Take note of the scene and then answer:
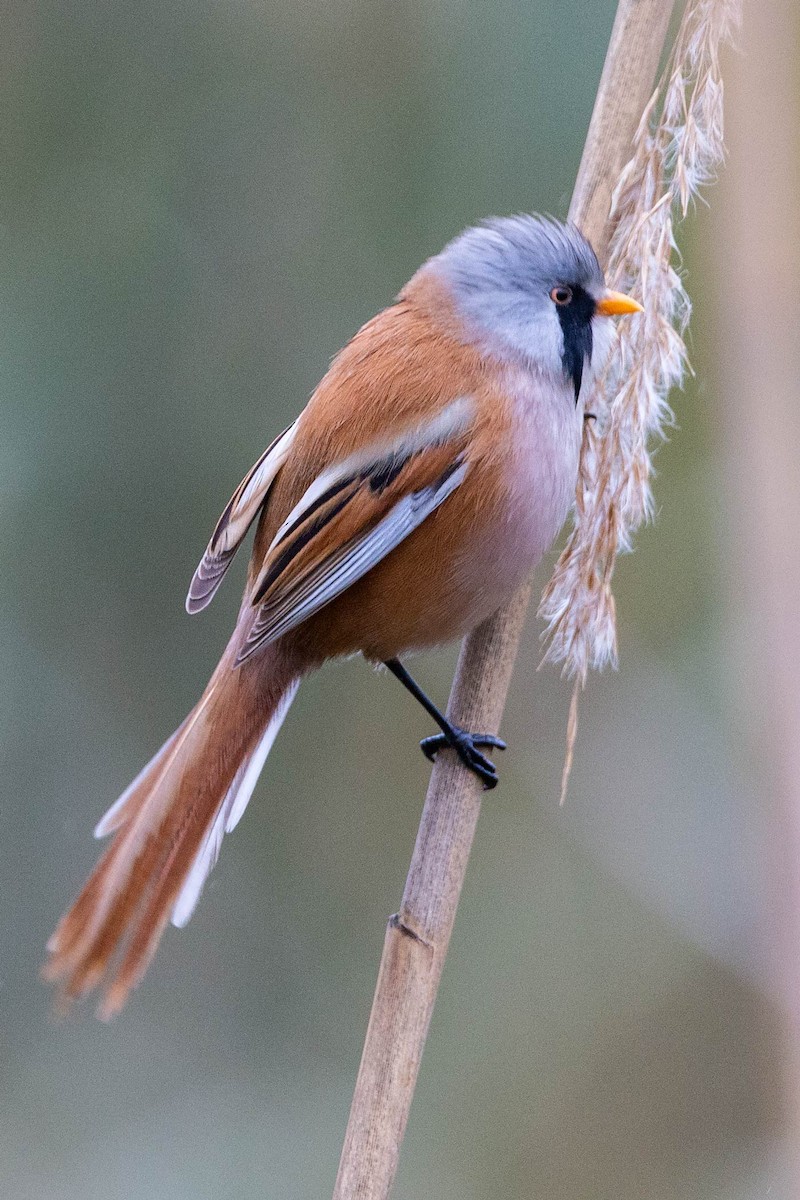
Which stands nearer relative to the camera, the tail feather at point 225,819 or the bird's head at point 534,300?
the tail feather at point 225,819

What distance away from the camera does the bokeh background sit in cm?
277

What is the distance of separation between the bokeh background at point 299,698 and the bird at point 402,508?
427 millimetres

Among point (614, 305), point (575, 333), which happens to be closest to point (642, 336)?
point (614, 305)

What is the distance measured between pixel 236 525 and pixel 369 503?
33cm

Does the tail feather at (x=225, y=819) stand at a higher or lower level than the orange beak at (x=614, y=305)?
lower

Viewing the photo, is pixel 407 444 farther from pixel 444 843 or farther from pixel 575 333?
pixel 444 843

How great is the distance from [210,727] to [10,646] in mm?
1089

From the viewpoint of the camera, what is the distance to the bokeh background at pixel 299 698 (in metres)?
2.77

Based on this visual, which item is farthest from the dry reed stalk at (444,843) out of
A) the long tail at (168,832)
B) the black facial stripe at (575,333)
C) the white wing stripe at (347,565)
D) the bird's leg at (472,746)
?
the long tail at (168,832)

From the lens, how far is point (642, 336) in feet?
6.39

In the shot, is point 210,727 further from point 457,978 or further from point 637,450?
point 457,978

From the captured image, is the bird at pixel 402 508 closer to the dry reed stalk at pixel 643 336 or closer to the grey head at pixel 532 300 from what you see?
the grey head at pixel 532 300

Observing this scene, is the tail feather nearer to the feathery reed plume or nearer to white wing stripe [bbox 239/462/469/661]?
white wing stripe [bbox 239/462/469/661]

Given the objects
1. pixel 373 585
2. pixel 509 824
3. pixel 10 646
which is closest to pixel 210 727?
pixel 373 585
